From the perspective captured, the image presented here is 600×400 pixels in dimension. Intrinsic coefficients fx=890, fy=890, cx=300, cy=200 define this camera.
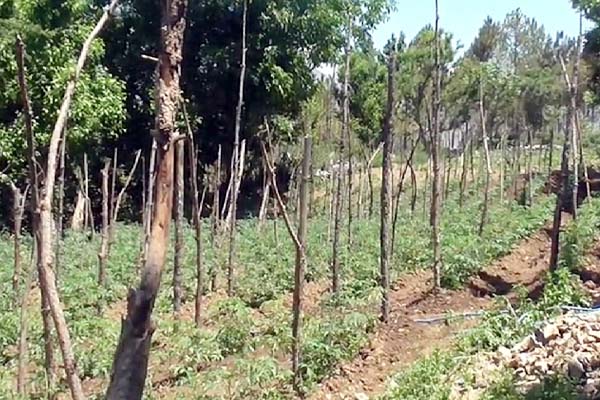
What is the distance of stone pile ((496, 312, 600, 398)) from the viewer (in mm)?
6852

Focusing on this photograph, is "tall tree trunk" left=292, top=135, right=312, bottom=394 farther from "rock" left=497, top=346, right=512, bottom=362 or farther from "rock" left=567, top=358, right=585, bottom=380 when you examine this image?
"rock" left=567, top=358, right=585, bottom=380

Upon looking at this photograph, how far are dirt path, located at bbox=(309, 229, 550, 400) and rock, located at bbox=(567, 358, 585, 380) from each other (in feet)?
5.32

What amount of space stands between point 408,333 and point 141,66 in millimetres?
12586

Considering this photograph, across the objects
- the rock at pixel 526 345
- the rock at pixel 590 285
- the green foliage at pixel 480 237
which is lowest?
the rock at pixel 526 345

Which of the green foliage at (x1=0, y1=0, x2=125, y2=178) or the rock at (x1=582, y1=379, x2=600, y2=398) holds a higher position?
the green foliage at (x1=0, y1=0, x2=125, y2=178)

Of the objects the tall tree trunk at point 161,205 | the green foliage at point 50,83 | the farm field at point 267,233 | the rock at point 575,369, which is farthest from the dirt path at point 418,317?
the green foliage at point 50,83

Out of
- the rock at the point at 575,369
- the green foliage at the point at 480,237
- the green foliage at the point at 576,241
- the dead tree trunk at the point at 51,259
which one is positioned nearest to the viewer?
the dead tree trunk at the point at 51,259

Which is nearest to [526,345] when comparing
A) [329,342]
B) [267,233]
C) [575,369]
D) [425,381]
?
[575,369]

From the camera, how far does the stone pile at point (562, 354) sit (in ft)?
22.5

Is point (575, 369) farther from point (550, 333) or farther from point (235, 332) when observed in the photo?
point (235, 332)

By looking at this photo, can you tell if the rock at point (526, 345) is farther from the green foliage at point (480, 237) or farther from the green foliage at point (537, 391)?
the green foliage at point (480, 237)

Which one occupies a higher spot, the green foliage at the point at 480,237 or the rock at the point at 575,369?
the green foliage at the point at 480,237

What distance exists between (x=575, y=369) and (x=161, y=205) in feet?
15.1

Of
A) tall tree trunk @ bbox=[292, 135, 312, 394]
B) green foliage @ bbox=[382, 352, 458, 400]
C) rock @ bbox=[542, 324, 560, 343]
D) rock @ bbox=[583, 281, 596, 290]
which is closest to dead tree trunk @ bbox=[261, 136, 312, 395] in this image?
tall tree trunk @ bbox=[292, 135, 312, 394]
